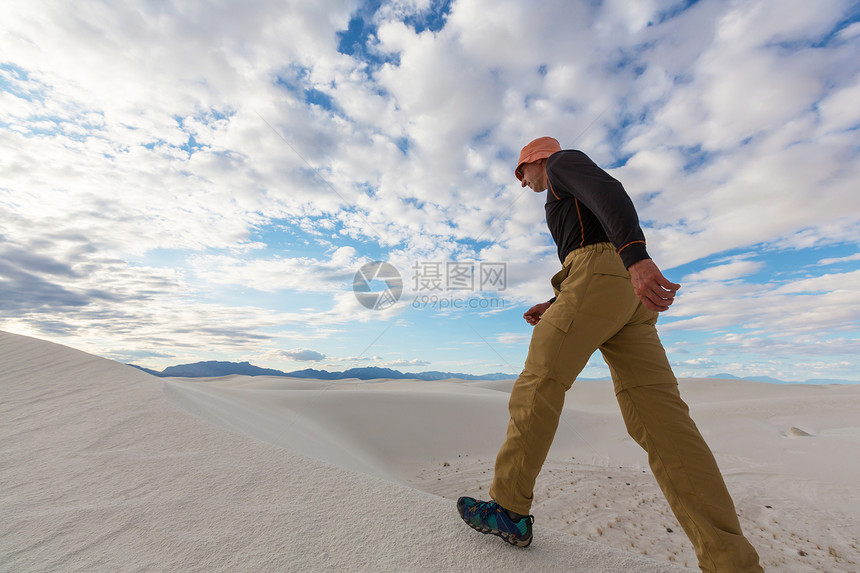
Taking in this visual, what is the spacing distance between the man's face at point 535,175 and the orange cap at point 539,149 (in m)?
0.03

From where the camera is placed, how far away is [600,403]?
822 inches

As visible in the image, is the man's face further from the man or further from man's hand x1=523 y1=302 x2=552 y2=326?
man's hand x1=523 y1=302 x2=552 y2=326

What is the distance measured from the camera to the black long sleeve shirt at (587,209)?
1.67 meters

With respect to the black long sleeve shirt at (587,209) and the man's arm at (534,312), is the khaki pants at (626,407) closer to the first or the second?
the black long sleeve shirt at (587,209)

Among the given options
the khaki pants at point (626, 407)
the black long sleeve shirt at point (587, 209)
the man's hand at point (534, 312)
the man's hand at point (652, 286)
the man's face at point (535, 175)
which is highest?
the man's face at point (535, 175)

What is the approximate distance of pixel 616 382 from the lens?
6.55 ft

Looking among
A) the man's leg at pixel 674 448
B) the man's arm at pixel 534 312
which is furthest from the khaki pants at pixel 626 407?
the man's arm at pixel 534 312

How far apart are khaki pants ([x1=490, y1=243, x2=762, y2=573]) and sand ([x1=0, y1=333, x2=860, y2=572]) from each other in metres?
0.33

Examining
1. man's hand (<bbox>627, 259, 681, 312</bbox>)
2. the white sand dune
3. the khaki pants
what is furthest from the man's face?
the white sand dune

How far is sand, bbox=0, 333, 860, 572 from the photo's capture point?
5.59 feet

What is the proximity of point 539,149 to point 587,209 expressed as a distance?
0.52 metres

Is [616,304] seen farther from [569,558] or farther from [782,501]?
[782,501]

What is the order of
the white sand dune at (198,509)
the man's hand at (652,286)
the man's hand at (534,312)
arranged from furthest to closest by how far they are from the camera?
the man's hand at (534,312)
the white sand dune at (198,509)
the man's hand at (652,286)

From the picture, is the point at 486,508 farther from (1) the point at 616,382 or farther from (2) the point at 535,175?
(2) the point at 535,175
